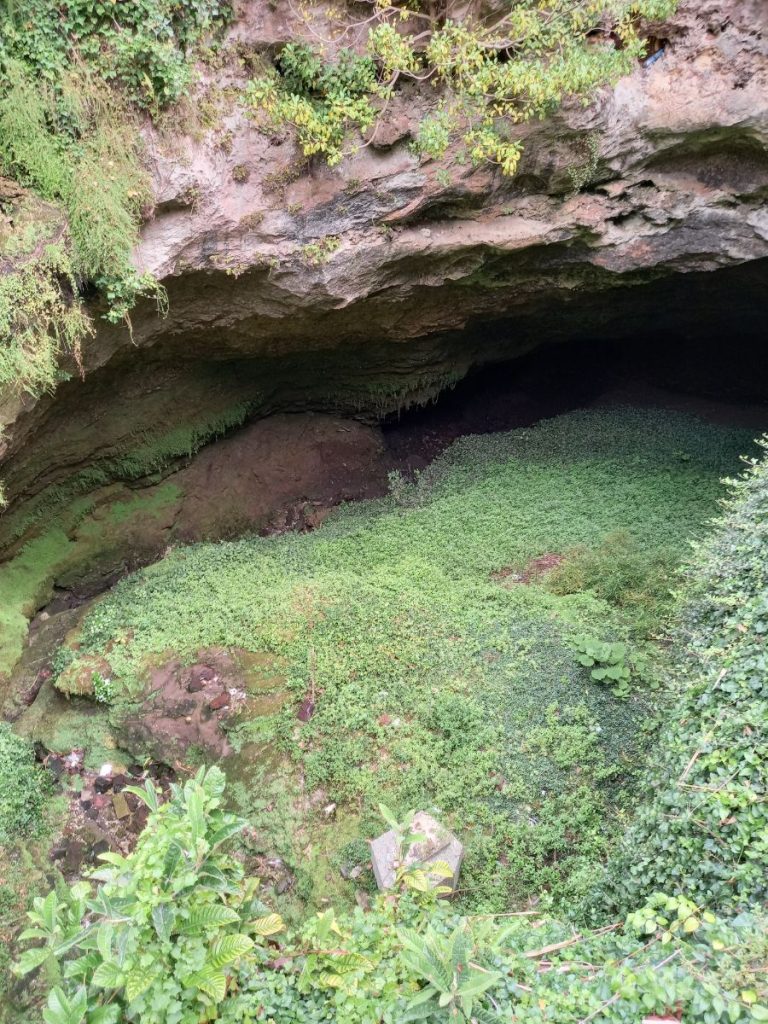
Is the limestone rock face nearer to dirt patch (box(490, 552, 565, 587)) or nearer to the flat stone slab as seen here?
dirt patch (box(490, 552, 565, 587))

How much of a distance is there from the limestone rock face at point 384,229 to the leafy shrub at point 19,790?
2677 millimetres

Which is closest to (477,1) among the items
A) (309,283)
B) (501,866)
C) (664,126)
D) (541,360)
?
(664,126)

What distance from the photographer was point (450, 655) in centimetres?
551

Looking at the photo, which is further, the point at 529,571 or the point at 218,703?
the point at 529,571

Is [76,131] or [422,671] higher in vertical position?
[76,131]

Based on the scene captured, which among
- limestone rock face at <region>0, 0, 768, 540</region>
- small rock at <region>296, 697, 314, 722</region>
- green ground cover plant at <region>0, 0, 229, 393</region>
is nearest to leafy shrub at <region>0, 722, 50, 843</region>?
small rock at <region>296, 697, 314, 722</region>

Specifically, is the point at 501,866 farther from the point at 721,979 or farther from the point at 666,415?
the point at 666,415

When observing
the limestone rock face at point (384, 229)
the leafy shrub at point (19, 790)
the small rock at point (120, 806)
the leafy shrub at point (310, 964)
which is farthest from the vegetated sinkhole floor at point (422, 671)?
the limestone rock face at point (384, 229)

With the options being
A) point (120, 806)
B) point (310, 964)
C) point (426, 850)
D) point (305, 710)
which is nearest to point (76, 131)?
point (305, 710)

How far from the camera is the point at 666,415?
9.54m

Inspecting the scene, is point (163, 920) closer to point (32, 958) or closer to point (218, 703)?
point (32, 958)

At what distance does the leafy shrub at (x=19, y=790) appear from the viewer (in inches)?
203

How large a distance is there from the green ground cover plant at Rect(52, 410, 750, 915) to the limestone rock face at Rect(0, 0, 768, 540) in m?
2.24

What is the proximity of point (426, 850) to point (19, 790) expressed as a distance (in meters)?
3.81
